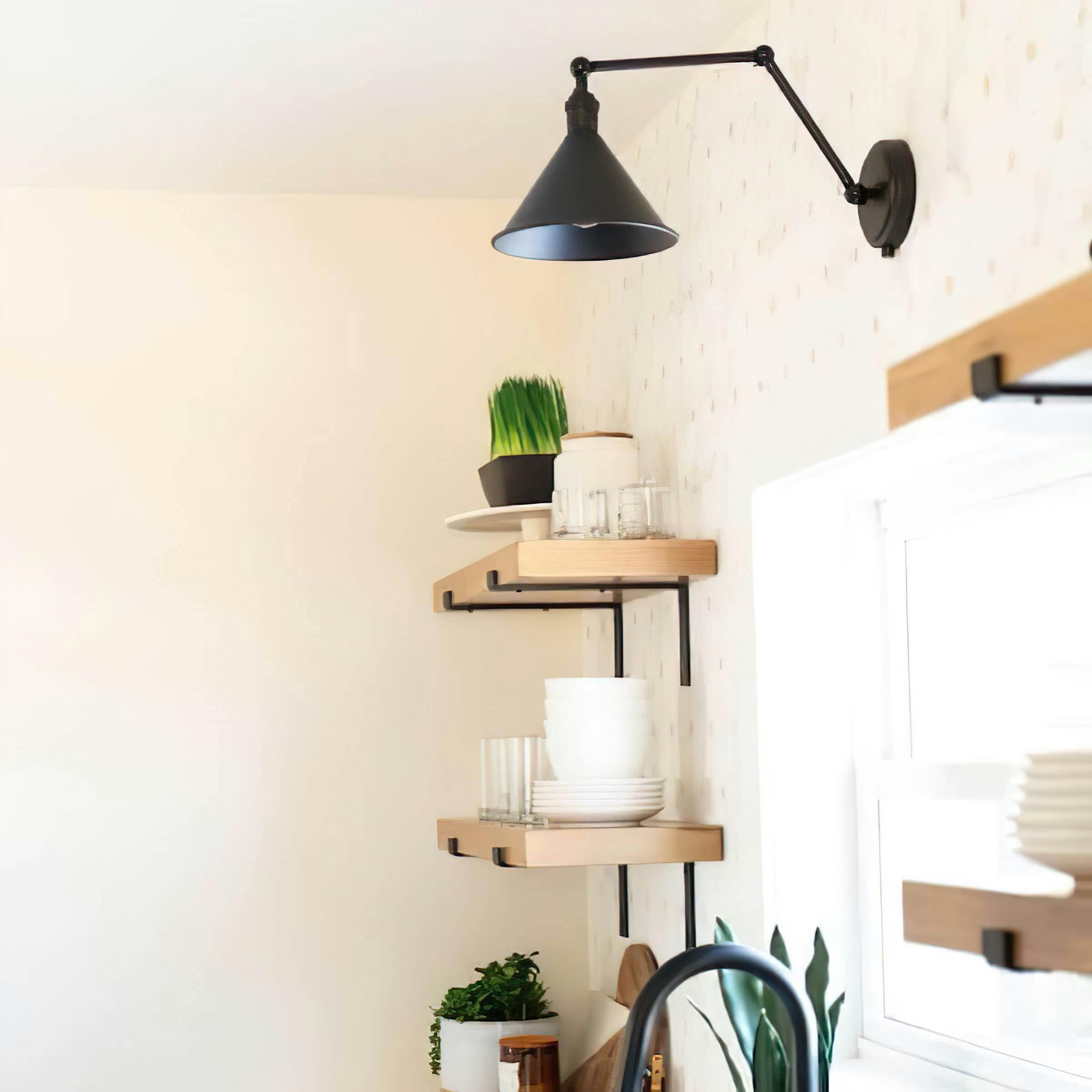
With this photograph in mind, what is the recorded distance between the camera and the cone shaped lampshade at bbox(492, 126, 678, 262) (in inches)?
63.2

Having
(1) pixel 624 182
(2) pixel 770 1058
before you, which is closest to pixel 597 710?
(2) pixel 770 1058

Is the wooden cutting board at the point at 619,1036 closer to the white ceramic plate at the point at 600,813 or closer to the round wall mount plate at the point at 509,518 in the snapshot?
the white ceramic plate at the point at 600,813

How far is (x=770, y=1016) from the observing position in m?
1.60

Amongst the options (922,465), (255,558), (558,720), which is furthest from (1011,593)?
(255,558)

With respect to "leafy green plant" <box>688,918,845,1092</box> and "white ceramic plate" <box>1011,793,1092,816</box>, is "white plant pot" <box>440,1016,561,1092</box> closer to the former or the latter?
"leafy green plant" <box>688,918,845,1092</box>

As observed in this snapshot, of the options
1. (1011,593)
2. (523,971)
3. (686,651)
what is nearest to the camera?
(1011,593)

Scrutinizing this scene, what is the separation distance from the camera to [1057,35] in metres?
1.27

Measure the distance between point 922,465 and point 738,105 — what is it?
2.34ft

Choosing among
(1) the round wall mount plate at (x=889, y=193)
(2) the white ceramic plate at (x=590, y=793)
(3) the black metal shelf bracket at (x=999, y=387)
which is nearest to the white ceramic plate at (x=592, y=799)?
(2) the white ceramic plate at (x=590, y=793)

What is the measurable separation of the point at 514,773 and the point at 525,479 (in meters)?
0.50

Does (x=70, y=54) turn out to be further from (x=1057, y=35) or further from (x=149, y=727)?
(x=1057, y=35)

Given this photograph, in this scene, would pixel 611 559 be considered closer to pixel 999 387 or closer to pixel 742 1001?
pixel 742 1001

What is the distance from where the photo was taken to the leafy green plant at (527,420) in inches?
94.6

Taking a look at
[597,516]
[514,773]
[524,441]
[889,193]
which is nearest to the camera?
[889,193]
